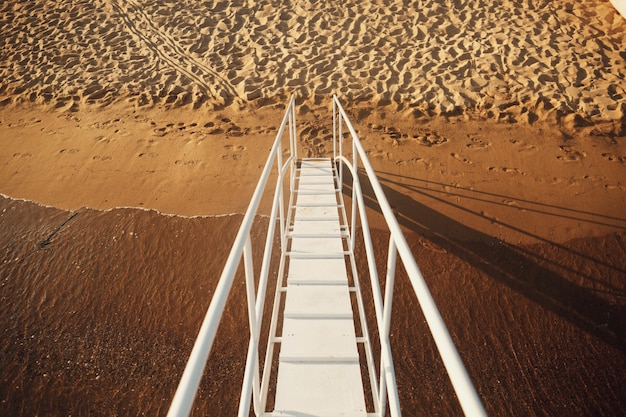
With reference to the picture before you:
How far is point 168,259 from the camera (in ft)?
14.2

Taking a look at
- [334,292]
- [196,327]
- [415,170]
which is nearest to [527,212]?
[415,170]

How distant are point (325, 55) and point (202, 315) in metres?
6.89

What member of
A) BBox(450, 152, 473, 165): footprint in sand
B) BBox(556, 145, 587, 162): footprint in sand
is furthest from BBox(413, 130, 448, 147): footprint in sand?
BBox(556, 145, 587, 162): footprint in sand

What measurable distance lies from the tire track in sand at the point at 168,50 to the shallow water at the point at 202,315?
12.9 ft

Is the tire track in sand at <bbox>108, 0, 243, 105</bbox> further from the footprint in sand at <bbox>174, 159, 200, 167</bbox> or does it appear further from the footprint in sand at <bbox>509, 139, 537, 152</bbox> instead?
the footprint in sand at <bbox>509, 139, 537, 152</bbox>

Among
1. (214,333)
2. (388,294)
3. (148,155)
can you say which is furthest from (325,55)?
(214,333)

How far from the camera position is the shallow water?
3.23 m

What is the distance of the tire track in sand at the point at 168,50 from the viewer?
7883 mm

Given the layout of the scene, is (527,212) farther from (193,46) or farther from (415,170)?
(193,46)

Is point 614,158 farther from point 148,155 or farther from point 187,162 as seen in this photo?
point 148,155

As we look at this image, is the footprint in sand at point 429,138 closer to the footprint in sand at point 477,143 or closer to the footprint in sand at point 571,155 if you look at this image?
the footprint in sand at point 477,143

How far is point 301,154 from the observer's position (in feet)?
21.0

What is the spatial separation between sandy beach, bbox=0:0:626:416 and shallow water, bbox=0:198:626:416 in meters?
0.02

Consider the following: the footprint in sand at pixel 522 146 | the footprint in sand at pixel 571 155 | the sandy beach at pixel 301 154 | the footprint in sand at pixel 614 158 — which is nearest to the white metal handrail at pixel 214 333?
the sandy beach at pixel 301 154
